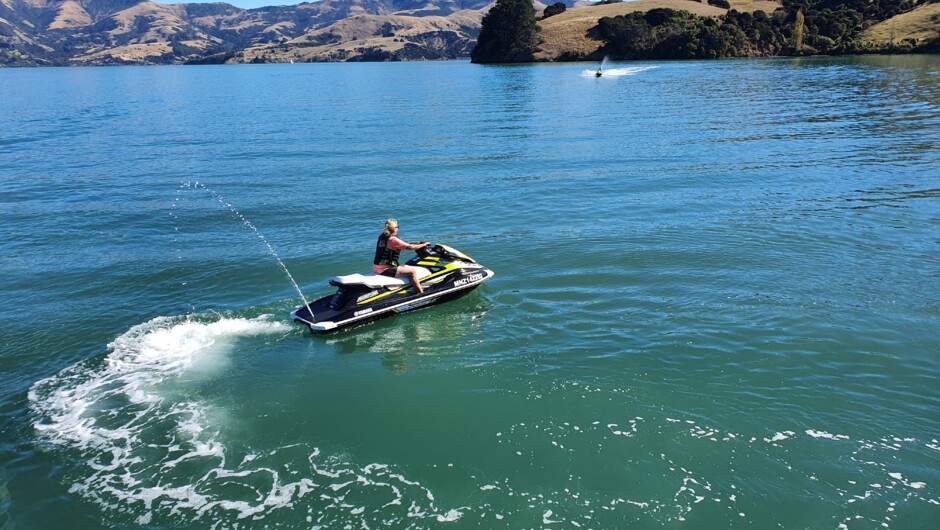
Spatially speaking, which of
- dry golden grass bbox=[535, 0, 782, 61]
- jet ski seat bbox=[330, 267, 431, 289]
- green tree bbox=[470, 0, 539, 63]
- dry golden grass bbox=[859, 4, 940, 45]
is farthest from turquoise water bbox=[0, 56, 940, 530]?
green tree bbox=[470, 0, 539, 63]

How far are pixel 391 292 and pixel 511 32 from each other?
457 feet

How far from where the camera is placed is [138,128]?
142 ft

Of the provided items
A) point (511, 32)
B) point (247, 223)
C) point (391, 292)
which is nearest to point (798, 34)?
point (511, 32)

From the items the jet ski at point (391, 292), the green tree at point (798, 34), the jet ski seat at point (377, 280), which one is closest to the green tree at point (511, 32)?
the green tree at point (798, 34)

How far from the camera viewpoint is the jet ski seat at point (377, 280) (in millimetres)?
13359

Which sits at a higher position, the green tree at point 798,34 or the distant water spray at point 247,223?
the green tree at point 798,34

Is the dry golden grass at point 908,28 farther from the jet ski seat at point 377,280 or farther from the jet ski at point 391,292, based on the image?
the jet ski seat at point 377,280

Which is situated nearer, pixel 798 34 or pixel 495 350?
pixel 495 350

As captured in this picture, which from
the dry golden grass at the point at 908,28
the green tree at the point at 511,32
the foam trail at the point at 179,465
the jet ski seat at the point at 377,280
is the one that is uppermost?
the green tree at the point at 511,32

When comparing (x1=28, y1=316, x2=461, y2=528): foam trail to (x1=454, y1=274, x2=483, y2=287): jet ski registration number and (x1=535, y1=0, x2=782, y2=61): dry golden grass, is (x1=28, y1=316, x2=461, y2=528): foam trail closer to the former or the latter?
(x1=454, y1=274, x2=483, y2=287): jet ski registration number

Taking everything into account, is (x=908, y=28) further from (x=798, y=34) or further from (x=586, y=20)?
(x=586, y=20)

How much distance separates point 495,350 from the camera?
492 inches

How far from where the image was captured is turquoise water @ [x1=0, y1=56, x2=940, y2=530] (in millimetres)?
8633

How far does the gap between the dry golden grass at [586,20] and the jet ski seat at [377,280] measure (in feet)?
417
